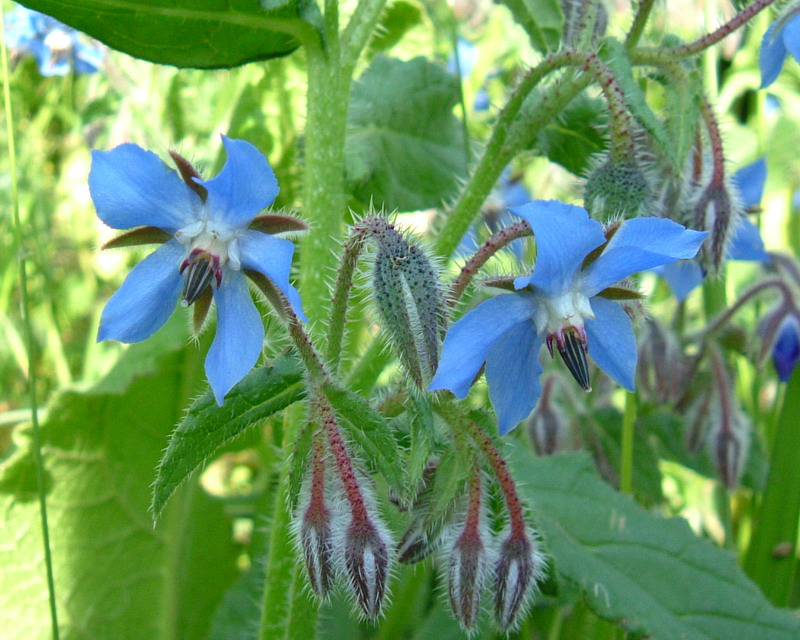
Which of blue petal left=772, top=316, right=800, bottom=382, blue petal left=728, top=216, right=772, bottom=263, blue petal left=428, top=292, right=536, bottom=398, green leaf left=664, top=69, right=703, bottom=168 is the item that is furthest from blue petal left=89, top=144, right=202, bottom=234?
blue petal left=772, top=316, right=800, bottom=382

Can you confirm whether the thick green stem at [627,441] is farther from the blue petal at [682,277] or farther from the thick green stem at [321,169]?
the thick green stem at [321,169]

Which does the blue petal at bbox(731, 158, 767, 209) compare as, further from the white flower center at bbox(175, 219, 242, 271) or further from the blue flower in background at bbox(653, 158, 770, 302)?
the white flower center at bbox(175, 219, 242, 271)

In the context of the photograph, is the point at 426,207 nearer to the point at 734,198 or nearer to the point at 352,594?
the point at 734,198

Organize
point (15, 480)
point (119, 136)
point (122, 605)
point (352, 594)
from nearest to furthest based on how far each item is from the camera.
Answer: point (352, 594) → point (15, 480) → point (122, 605) → point (119, 136)

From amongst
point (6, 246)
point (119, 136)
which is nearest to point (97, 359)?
point (6, 246)

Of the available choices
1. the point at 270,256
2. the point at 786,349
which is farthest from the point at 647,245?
the point at 786,349

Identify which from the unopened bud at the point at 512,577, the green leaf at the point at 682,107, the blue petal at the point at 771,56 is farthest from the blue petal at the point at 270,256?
the blue petal at the point at 771,56
